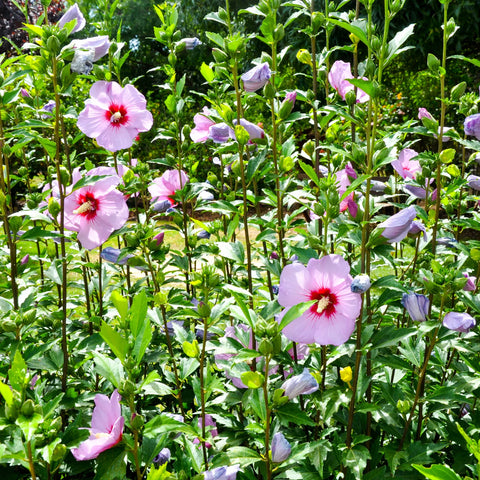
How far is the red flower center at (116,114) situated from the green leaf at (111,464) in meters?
1.14

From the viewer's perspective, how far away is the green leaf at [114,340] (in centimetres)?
83

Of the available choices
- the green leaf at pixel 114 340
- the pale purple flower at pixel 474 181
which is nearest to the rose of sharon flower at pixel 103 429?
the green leaf at pixel 114 340

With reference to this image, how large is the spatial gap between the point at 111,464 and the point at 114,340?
278 mm

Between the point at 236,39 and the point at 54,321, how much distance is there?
1.07m

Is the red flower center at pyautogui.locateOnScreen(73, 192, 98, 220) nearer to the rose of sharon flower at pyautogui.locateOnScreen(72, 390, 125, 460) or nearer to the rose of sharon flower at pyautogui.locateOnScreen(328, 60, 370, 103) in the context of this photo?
the rose of sharon flower at pyautogui.locateOnScreen(72, 390, 125, 460)

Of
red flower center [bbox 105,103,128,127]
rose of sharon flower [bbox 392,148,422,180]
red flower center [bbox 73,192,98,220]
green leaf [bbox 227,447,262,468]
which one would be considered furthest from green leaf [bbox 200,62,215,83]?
green leaf [bbox 227,447,262,468]

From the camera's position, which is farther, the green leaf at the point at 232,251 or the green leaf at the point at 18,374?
the green leaf at the point at 232,251

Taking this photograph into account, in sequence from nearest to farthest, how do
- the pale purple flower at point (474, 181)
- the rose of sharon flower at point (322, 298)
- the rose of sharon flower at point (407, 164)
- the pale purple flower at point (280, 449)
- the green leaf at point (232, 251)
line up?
1. the pale purple flower at point (280, 449)
2. the rose of sharon flower at point (322, 298)
3. the green leaf at point (232, 251)
4. the pale purple flower at point (474, 181)
5. the rose of sharon flower at point (407, 164)

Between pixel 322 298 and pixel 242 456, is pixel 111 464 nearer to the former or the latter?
pixel 242 456

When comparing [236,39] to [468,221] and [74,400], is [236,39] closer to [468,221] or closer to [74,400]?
[468,221]

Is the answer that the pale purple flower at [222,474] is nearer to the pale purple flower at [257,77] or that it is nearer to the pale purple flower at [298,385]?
the pale purple flower at [298,385]

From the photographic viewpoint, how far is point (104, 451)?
101cm

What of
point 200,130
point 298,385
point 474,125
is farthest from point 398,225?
point 200,130

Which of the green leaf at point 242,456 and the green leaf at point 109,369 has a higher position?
the green leaf at point 109,369
